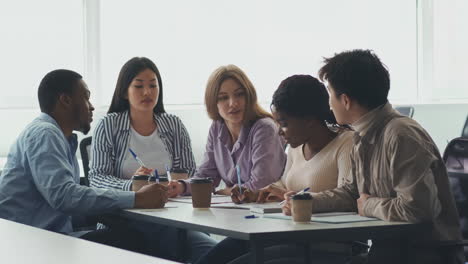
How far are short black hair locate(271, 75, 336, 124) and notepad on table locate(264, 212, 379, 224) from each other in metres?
0.51

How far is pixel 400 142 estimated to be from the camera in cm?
249

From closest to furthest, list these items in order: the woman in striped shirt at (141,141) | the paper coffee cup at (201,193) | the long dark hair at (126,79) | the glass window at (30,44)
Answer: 1. the paper coffee cup at (201,193)
2. the woman in striped shirt at (141,141)
3. the long dark hair at (126,79)
4. the glass window at (30,44)

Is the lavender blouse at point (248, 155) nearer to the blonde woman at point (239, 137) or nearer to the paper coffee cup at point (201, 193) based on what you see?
the blonde woman at point (239, 137)

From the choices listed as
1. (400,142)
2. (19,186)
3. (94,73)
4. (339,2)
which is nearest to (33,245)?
(400,142)

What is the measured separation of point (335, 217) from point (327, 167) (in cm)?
44

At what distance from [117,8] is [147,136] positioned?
1995mm

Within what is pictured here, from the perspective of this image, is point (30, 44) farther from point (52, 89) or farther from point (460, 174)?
point (460, 174)

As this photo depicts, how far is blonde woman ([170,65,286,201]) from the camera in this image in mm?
3684

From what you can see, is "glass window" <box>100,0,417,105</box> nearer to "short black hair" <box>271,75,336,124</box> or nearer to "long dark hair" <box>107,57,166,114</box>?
"long dark hair" <box>107,57,166,114</box>

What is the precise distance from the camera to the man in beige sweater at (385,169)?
2439 millimetres

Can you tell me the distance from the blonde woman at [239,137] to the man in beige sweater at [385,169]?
882 millimetres

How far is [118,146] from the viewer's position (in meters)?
3.84

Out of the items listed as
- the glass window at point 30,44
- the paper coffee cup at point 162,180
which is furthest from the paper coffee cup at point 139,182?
the glass window at point 30,44

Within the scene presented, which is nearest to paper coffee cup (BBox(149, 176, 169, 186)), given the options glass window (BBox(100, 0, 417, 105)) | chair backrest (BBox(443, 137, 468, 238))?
chair backrest (BBox(443, 137, 468, 238))
